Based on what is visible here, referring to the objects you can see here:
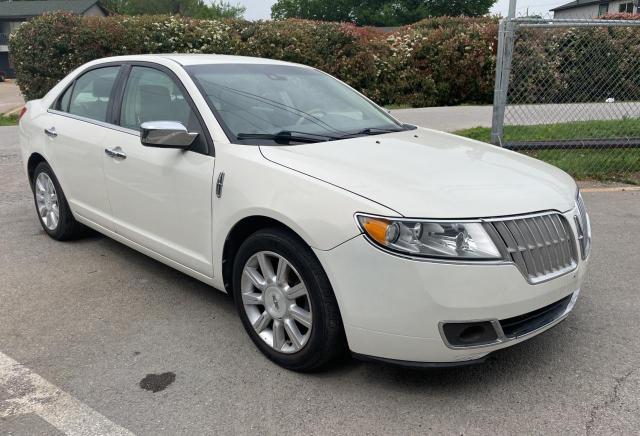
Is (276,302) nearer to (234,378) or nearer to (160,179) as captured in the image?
(234,378)

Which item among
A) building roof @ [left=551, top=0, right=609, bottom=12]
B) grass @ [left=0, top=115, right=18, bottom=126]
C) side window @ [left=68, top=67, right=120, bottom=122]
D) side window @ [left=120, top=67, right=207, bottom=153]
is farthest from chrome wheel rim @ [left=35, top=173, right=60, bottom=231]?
building roof @ [left=551, top=0, right=609, bottom=12]

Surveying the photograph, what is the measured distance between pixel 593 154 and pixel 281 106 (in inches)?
207

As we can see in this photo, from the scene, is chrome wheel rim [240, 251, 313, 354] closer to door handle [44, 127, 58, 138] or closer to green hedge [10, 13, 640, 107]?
door handle [44, 127, 58, 138]

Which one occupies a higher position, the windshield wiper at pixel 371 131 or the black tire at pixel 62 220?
the windshield wiper at pixel 371 131

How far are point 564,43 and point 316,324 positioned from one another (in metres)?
6.54

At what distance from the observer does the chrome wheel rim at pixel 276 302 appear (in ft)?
9.71

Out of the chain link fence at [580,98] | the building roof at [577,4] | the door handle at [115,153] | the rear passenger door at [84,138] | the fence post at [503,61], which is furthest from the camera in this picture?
the building roof at [577,4]

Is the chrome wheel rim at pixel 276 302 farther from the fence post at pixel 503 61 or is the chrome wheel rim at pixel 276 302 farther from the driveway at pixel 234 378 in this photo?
the fence post at pixel 503 61

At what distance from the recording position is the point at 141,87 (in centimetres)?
412

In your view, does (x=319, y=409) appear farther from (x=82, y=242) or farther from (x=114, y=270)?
(x=82, y=242)

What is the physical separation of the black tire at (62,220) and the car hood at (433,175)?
2508 millimetres

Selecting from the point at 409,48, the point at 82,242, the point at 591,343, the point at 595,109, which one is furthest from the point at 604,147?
the point at 409,48

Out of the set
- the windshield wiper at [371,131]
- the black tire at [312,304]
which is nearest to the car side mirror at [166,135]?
the black tire at [312,304]

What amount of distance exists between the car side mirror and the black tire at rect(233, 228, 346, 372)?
2.40 feet
